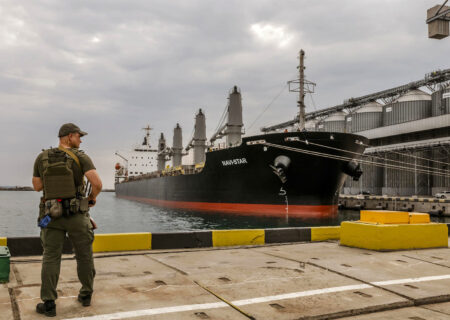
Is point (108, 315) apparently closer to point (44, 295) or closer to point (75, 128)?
point (44, 295)

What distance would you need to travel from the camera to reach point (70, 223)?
358cm

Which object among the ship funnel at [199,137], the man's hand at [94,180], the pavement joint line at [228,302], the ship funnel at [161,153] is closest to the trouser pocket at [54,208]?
the man's hand at [94,180]

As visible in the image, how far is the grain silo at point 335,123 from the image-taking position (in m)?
54.3

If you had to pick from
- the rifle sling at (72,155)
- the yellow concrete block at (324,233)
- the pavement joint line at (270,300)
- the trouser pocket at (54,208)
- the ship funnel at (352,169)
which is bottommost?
the pavement joint line at (270,300)

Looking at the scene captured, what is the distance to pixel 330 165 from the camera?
2325 centimetres

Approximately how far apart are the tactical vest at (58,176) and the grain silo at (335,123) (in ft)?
175

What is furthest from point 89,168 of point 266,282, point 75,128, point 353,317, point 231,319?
point 353,317

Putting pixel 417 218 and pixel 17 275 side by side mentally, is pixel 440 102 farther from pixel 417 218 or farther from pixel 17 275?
pixel 17 275

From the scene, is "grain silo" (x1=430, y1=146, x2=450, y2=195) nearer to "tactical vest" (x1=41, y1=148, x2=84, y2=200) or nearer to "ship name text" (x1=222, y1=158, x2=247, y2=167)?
"ship name text" (x1=222, y1=158, x2=247, y2=167)

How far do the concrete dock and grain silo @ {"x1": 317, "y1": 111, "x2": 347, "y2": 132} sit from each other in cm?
4991

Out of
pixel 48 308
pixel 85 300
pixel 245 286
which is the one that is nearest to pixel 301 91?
pixel 245 286

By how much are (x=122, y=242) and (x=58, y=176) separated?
335 centimetres

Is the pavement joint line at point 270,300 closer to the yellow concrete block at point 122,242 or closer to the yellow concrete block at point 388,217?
the yellow concrete block at point 388,217

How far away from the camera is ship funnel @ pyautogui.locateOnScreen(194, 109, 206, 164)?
41156 mm
